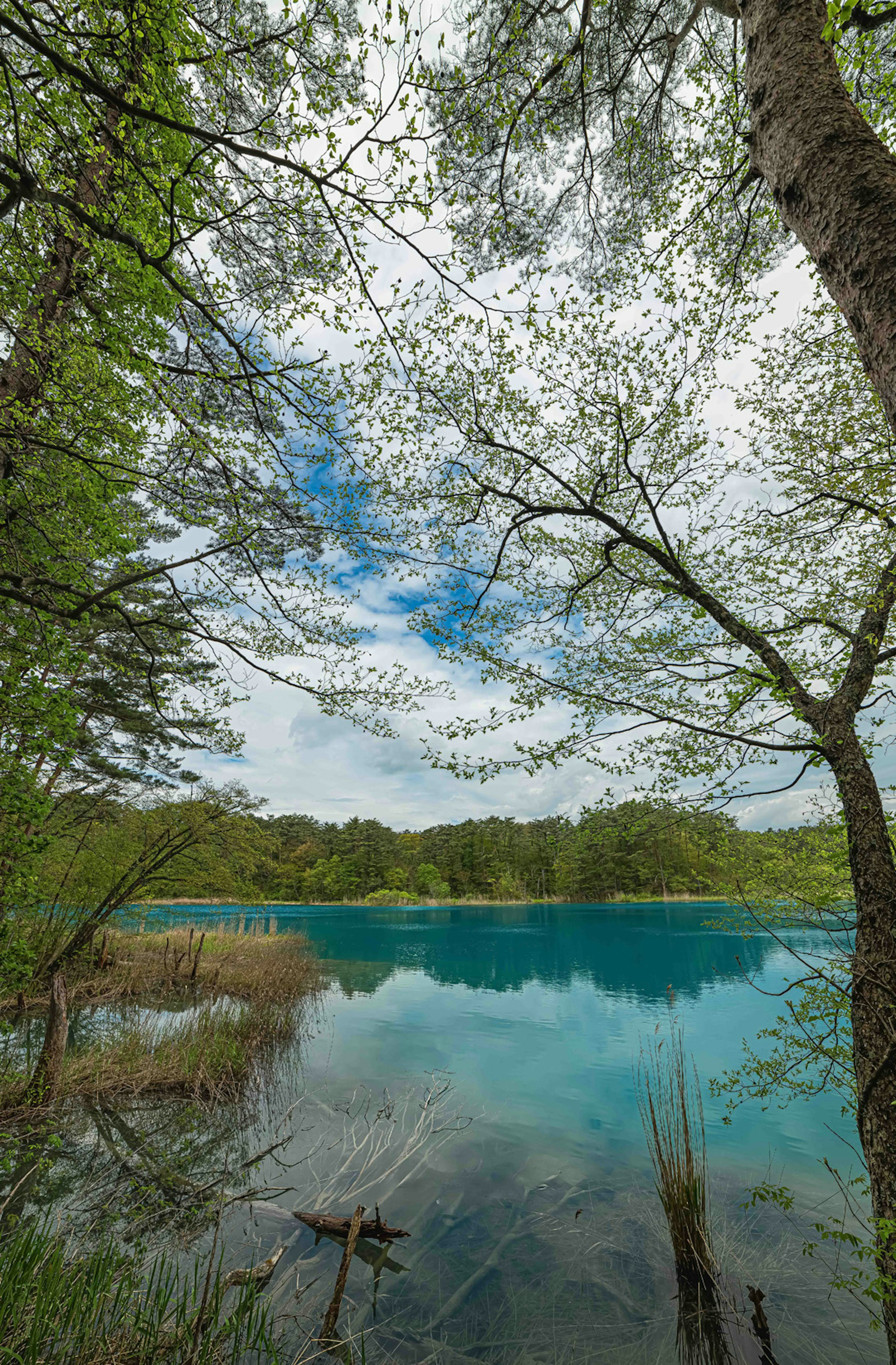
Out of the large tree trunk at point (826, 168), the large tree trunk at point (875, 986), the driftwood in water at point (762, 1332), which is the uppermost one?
the large tree trunk at point (826, 168)

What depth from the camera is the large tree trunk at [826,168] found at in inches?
63.7

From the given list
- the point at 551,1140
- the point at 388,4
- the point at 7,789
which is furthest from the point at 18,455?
the point at 551,1140

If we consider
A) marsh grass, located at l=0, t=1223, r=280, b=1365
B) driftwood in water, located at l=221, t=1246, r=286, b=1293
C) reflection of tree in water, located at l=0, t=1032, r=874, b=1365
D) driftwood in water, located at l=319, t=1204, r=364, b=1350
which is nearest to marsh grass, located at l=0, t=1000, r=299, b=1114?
reflection of tree in water, located at l=0, t=1032, r=874, b=1365

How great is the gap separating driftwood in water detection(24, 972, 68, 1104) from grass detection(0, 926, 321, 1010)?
15.7 ft

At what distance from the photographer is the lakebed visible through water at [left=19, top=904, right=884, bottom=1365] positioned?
397 cm

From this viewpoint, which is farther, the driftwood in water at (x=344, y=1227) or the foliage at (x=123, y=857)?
the foliage at (x=123, y=857)

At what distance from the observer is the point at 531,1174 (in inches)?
247

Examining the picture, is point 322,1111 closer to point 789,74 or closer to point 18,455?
point 18,455

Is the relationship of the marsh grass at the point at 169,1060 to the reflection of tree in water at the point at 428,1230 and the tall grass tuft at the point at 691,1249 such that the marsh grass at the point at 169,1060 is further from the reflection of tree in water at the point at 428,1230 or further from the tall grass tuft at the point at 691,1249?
the tall grass tuft at the point at 691,1249

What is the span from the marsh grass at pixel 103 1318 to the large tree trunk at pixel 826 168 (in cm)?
442

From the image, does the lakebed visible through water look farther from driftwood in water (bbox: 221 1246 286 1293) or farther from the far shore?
the far shore

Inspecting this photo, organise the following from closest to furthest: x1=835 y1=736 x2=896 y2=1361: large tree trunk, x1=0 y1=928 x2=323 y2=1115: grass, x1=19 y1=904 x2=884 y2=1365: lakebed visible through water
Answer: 1. x1=835 y1=736 x2=896 y2=1361: large tree trunk
2. x1=19 y1=904 x2=884 y2=1365: lakebed visible through water
3. x1=0 y1=928 x2=323 y2=1115: grass

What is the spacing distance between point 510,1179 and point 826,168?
8668 millimetres

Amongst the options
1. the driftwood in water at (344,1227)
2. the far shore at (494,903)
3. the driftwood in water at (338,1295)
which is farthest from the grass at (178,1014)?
the far shore at (494,903)
